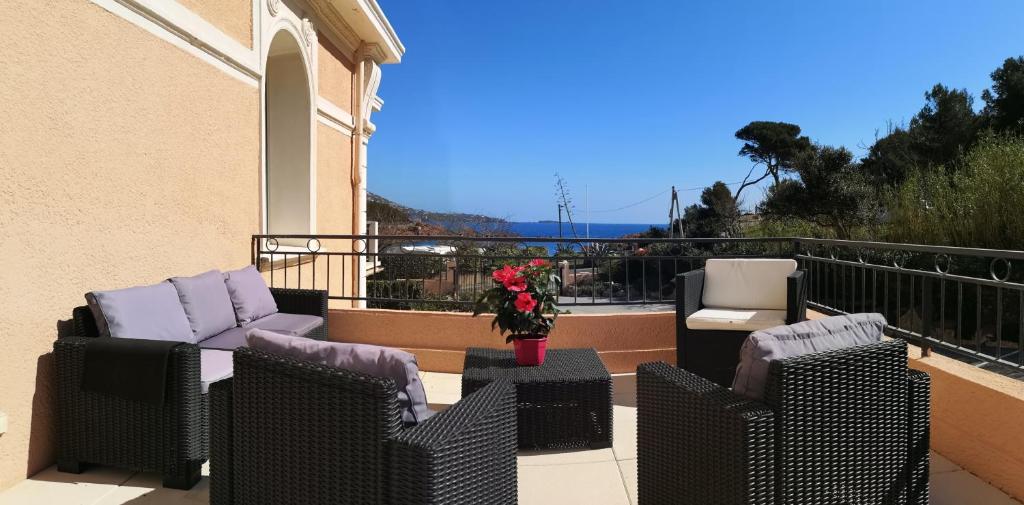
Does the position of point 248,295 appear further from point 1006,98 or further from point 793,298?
point 1006,98

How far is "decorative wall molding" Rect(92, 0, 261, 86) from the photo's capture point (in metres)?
2.95

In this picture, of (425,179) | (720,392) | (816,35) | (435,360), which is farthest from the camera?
(425,179)

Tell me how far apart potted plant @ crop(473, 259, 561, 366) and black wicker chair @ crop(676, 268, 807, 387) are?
1.09 meters

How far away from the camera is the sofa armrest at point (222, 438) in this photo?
63.4 inches

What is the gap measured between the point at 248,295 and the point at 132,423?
1.39m

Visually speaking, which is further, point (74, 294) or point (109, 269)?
point (109, 269)

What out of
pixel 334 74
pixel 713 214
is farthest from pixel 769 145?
pixel 334 74

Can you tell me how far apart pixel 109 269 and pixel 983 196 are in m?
9.24

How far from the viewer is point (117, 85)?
283 cm

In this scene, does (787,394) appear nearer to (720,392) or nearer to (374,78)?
(720,392)

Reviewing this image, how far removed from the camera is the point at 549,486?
224 centimetres

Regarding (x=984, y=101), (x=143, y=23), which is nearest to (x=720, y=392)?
(x=143, y=23)

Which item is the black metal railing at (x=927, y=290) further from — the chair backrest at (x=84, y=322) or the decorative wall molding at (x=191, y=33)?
the decorative wall molding at (x=191, y=33)

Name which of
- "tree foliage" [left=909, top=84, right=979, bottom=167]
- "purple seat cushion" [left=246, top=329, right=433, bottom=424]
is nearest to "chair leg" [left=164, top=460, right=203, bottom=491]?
"purple seat cushion" [left=246, top=329, right=433, bottom=424]
